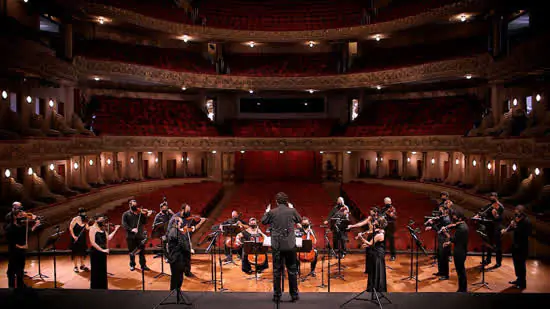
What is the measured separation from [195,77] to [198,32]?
280 centimetres

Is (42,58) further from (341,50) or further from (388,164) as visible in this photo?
(388,164)

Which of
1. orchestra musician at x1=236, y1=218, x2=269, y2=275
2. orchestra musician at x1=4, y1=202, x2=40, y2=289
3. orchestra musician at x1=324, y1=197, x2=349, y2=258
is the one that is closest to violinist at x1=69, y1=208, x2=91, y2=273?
orchestra musician at x1=4, y1=202, x2=40, y2=289

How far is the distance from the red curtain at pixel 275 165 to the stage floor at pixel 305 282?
1679 centimetres

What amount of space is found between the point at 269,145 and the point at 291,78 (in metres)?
4.85

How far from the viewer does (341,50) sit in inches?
1054

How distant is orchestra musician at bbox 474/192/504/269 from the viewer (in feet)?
31.5

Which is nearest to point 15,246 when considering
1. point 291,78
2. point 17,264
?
point 17,264

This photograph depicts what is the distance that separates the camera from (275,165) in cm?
2794

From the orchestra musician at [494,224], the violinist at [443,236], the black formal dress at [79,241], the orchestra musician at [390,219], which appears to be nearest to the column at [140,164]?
the black formal dress at [79,241]

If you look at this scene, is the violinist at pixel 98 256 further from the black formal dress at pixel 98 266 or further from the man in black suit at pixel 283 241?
the man in black suit at pixel 283 241

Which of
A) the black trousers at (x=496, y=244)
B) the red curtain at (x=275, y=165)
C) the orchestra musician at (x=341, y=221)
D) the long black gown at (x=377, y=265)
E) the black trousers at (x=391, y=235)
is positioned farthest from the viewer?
the red curtain at (x=275, y=165)

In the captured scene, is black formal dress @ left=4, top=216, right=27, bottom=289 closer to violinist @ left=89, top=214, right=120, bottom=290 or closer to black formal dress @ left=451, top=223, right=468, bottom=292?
violinist @ left=89, top=214, right=120, bottom=290

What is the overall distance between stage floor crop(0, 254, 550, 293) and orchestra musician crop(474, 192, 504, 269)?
0.43 m

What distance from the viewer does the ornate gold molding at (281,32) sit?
19672mm
